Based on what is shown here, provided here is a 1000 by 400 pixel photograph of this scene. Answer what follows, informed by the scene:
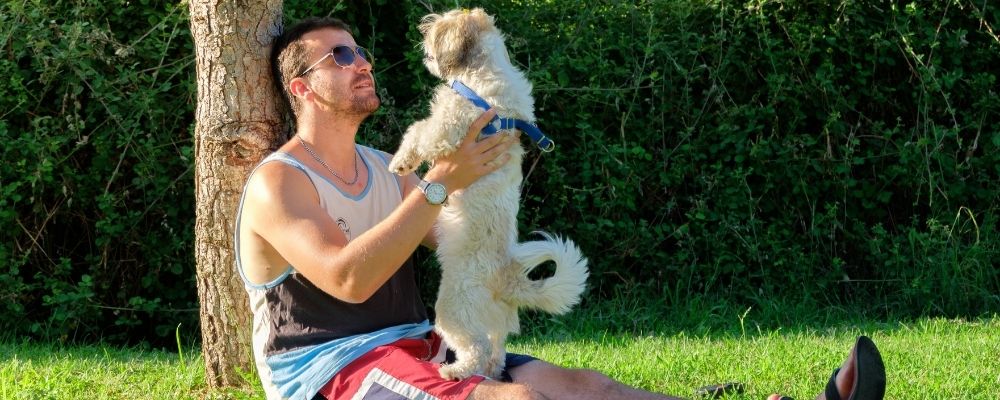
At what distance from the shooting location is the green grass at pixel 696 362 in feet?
15.7

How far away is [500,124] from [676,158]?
4.08 m

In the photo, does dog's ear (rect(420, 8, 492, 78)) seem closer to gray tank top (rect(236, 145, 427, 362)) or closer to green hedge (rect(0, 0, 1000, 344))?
gray tank top (rect(236, 145, 427, 362))

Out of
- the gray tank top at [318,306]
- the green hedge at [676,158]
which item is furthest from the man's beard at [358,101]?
the green hedge at [676,158]

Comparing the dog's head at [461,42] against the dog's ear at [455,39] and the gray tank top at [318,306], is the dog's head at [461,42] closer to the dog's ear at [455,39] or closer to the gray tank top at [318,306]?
the dog's ear at [455,39]

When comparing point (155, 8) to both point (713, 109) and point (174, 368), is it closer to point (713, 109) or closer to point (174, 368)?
point (174, 368)

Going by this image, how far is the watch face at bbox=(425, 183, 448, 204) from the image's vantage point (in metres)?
3.27

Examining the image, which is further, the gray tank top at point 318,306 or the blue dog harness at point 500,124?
the blue dog harness at point 500,124

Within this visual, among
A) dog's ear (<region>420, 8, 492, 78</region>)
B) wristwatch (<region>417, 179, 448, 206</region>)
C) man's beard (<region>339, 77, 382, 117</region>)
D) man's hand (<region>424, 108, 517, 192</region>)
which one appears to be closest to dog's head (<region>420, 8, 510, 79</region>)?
dog's ear (<region>420, 8, 492, 78</region>)

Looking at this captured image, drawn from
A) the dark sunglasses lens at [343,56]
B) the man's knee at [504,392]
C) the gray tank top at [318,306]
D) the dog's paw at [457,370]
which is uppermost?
the dark sunglasses lens at [343,56]

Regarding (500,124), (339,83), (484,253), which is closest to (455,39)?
(500,124)

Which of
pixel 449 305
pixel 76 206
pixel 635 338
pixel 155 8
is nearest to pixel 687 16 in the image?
pixel 635 338

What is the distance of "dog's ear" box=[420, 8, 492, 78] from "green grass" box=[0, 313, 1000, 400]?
1536 millimetres

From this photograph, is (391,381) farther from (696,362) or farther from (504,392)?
(696,362)

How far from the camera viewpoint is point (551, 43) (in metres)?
7.64
